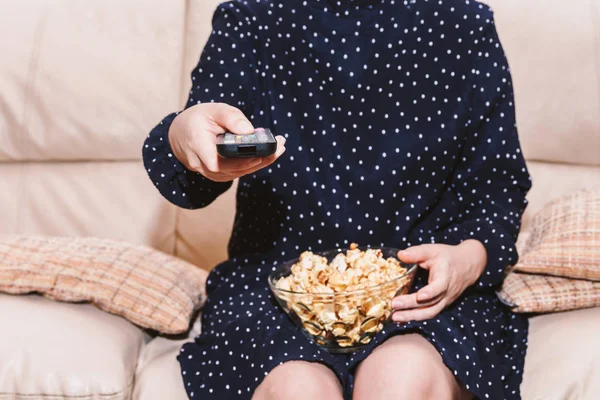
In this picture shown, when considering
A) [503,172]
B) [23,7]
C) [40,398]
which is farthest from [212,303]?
[23,7]

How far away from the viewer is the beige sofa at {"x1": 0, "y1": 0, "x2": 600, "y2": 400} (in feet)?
5.04

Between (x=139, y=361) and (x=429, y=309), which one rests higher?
(x=429, y=309)

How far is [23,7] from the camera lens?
163 centimetres

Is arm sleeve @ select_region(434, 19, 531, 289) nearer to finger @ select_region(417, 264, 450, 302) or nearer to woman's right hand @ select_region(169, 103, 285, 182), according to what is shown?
finger @ select_region(417, 264, 450, 302)

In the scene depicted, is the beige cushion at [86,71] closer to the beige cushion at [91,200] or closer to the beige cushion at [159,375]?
the beige cushion at [91,200]

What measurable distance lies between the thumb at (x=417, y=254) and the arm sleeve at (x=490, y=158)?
13 centimetres

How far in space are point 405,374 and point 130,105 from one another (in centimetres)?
99

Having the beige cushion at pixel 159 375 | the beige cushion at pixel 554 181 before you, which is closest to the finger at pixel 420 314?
the beige cushion at pixel 159 375

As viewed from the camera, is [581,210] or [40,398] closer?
[40,398]

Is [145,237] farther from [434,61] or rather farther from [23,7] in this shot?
[434,61]

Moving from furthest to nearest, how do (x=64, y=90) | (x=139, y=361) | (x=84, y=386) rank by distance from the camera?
(x=64, y=90) → (x=139, y=361) → (x=84, y=386)

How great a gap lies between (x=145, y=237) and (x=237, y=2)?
68 cm

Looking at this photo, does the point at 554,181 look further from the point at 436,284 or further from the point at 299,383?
the point at 299,383

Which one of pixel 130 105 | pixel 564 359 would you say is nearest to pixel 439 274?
pixel 564 359
